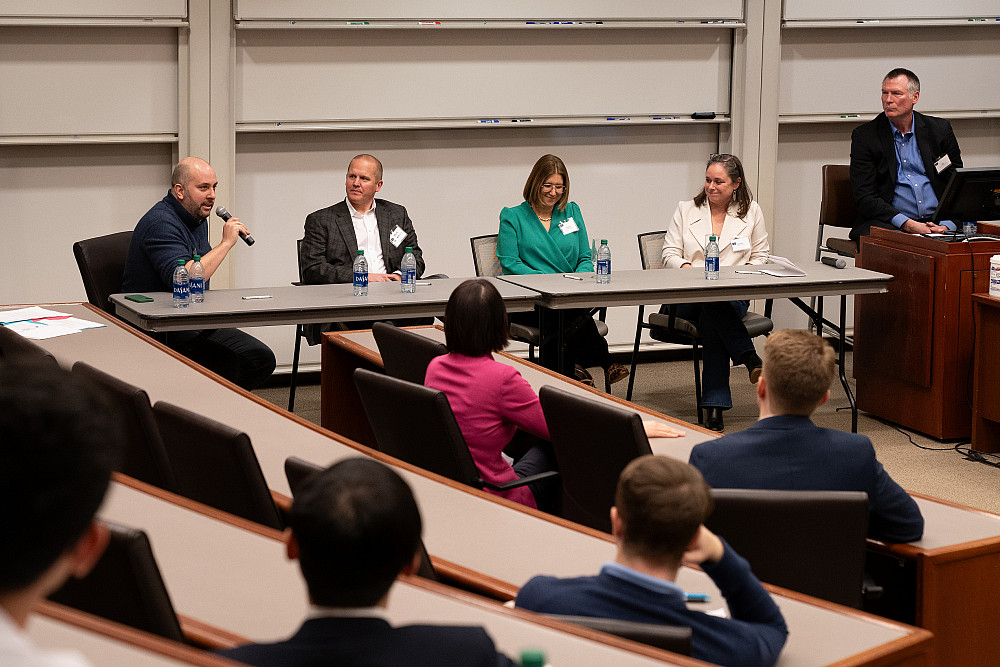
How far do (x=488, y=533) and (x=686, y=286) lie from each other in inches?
113

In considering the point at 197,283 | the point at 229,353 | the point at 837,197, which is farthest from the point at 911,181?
the point at 197,283

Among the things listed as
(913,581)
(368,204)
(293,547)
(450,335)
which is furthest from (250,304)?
(293,547)

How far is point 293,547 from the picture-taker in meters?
1.43

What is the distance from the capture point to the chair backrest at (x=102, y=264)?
4.92 meters

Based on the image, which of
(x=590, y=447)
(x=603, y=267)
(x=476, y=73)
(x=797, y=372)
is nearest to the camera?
(x=797, y=372)

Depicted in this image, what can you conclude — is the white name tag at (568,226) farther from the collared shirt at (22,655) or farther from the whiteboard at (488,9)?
the collared shirt at (22,655)

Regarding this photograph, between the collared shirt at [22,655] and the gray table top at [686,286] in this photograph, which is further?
the gray table top at [686,286]

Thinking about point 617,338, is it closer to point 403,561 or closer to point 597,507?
point 597,507

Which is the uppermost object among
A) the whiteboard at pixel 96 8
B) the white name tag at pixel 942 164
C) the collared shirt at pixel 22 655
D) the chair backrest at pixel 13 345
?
the whiteboard at pixel 96 8

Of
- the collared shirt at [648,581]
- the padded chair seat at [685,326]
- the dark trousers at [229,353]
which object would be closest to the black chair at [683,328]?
the padded chair seat at [685,326]

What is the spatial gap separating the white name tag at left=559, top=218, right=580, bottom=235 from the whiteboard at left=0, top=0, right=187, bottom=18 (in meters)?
2.30

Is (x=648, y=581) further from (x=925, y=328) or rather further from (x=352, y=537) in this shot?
(x=925, y=328)

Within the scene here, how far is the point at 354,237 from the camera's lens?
18.1 ft

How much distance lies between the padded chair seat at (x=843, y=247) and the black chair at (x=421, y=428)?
370 centimetres
